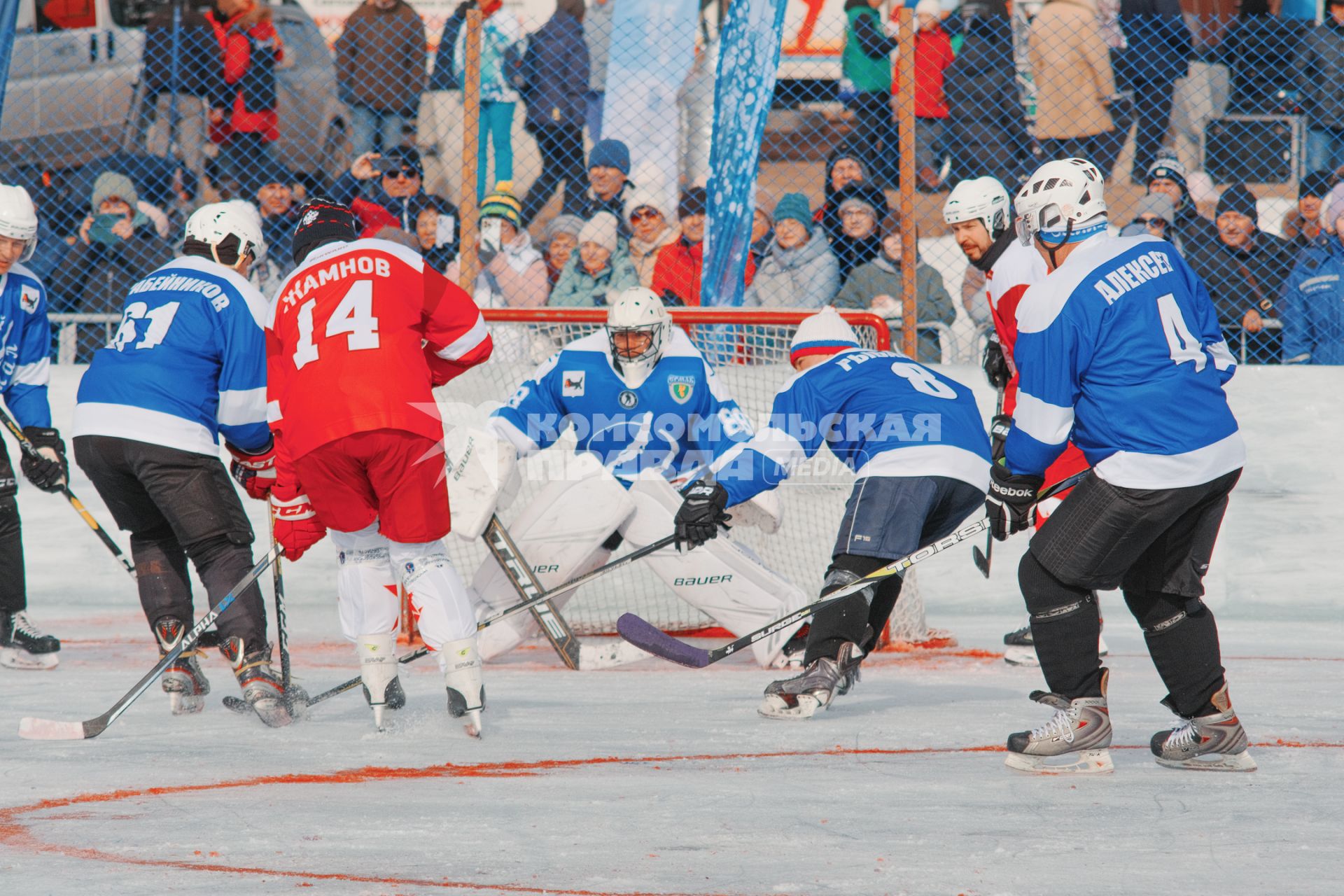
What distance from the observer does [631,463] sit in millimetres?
5512

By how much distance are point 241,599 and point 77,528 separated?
2946 mm

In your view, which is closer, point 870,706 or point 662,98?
point 870,706

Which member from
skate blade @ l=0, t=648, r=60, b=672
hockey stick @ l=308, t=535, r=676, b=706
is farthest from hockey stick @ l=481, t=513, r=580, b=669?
skate blade @ l=0, t=648, r=60, b=672

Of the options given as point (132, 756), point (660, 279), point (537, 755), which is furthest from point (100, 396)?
point (660, 279)

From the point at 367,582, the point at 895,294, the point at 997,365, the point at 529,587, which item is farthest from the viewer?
the point at 895,294

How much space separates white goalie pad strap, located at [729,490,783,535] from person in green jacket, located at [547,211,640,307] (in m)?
A: 1.88

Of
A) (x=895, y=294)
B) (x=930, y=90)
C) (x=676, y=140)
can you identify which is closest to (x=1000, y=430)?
(x=895, y=294)

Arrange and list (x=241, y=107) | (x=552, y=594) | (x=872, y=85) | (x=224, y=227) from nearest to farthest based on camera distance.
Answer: (x=224, y=227) → (x=552, y=594) → (x=872, y=85) → (x=241, y=107)

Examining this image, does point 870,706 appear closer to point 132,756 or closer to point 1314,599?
point 132,756

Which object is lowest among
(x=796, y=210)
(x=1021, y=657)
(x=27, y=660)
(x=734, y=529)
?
(x=27, y=660)

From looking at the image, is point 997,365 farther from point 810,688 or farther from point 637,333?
point 810,688

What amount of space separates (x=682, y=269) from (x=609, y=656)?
2.21 meters

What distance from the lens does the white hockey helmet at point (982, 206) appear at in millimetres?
4930

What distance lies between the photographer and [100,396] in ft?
14.5
